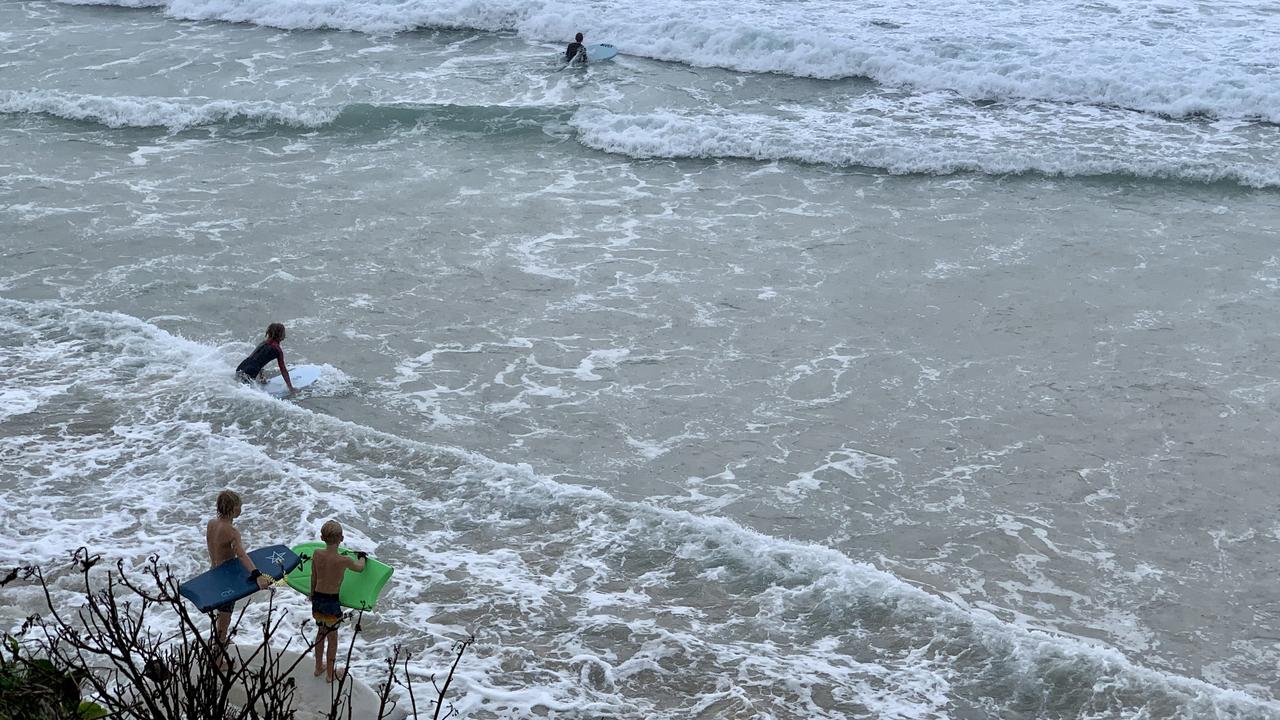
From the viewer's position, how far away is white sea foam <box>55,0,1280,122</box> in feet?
79.4

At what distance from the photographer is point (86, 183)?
Answer: 786 inches

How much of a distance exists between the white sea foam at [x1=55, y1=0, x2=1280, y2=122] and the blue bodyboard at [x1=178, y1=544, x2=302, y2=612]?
1977 cm

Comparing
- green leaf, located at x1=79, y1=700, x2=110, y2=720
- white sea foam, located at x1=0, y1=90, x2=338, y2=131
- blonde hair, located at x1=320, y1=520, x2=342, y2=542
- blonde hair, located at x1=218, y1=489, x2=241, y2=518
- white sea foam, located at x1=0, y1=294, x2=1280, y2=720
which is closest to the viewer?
green leaf, located at x1=79, y1=700, x2=110, y2=720

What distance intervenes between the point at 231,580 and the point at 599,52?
67.4 ft

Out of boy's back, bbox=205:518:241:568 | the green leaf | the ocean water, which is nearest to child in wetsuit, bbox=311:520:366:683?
boy's back, bbox=205:518:241:568

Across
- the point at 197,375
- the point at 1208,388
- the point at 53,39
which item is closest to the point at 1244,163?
the point at 1208,388

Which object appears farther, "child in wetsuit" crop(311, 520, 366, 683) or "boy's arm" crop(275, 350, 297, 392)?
"boy's arm" crop(275, 350, 297, 392)

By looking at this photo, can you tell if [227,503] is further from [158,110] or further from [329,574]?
[158,110]

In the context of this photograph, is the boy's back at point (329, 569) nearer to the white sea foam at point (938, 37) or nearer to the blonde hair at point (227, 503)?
the blonde hair at point (227, 503)

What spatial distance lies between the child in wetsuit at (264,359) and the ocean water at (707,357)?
409 mm

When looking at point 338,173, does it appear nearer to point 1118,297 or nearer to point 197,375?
point 197,375

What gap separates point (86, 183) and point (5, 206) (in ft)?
5.04

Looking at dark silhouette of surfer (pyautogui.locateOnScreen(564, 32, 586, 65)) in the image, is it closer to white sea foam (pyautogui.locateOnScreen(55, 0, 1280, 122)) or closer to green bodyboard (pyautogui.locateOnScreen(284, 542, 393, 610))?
white sea foam (pyautogui.locateOnScreen(55, 0, 1280, 122))

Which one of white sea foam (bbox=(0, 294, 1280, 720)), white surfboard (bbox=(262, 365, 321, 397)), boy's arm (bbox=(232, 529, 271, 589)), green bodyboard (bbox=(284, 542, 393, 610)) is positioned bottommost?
white sea foam (bbox=(0, 294, 1280, 720))
